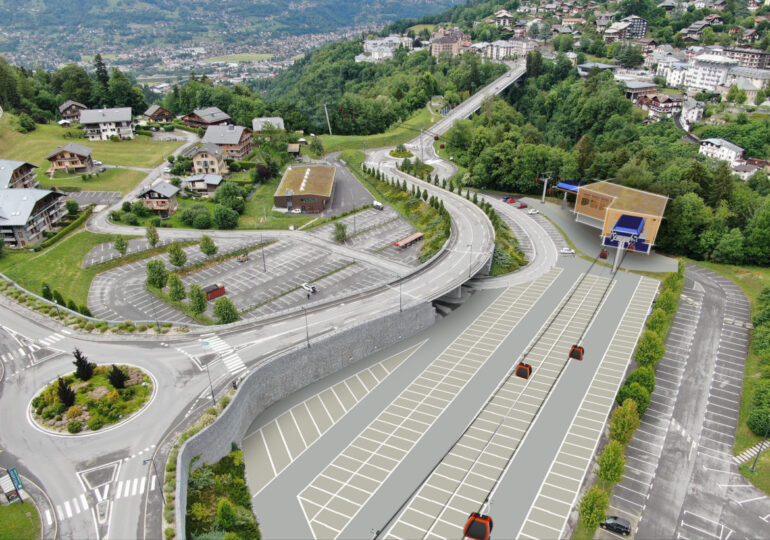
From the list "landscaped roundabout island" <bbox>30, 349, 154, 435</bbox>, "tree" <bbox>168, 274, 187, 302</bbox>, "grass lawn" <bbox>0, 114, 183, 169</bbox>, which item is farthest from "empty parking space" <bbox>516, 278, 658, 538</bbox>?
"grass lawn" <bbox>0, 114, 183, 169</bbox>

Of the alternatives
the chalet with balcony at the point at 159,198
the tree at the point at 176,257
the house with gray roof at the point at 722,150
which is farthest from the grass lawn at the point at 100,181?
the house with gray roof at the point at 722,150

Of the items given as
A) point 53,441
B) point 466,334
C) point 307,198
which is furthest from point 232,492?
point 307,198

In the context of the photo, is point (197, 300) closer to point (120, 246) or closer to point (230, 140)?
point (120, 246)

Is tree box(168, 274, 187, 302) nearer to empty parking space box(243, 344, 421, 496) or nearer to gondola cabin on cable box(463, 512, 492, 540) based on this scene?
empty parking space box(243, 344, 421, 496)

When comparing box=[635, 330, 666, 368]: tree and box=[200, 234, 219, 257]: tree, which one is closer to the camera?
box=[635, 330, 666, 368]: tree

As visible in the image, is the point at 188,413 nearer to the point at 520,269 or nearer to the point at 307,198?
the point at 520,269

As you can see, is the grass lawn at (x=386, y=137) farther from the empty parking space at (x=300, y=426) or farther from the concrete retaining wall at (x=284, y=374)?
the empty parking space at (x=300, y=426)
